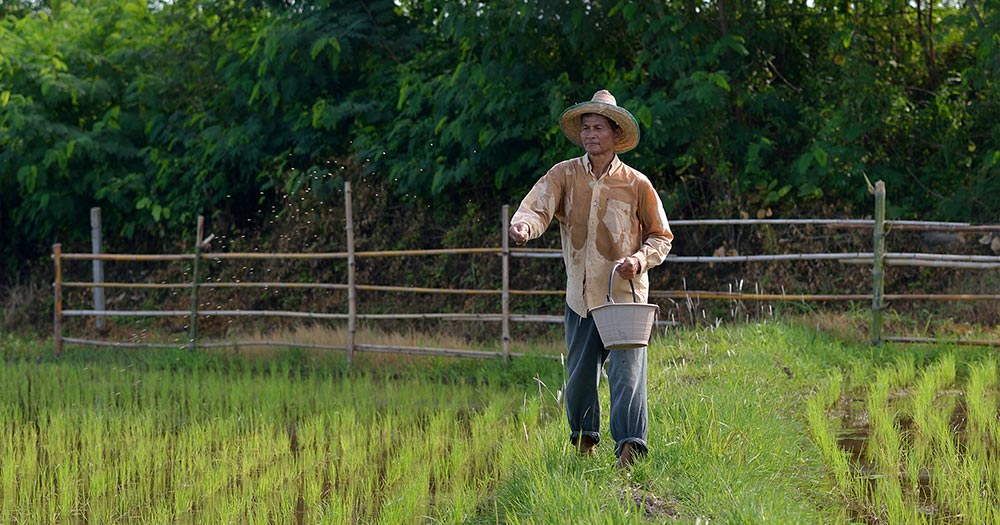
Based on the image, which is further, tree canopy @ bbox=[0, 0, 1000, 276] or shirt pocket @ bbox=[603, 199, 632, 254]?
tree canopy @ bbox=[0, 0, 1000, 276]

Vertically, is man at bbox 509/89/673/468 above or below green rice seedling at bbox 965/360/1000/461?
above

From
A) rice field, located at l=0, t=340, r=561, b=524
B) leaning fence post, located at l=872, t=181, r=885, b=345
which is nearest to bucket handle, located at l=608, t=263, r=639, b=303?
rice field, located at l=0, t=340, r=561, b=524

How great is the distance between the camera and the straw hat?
12.8 ft

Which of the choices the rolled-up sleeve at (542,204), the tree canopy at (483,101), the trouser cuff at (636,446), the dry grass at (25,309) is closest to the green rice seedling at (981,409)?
the trouser cuff at (636,446)

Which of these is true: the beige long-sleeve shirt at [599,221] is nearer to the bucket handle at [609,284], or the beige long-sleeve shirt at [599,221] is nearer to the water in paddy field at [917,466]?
the bucket handle at [609,284]

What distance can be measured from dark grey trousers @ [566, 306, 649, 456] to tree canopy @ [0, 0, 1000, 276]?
15.4 ft

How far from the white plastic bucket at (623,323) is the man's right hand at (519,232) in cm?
34

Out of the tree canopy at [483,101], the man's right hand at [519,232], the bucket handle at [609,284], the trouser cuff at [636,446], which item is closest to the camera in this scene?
the man's right hand at [519,232]

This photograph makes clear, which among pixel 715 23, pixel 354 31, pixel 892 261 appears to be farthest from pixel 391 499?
pixel 354 31

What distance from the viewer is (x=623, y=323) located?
3713 millimetres

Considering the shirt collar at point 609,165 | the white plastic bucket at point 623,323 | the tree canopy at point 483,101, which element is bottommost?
the white plastic bucket at point 623,323

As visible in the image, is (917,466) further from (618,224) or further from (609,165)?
(609,165)

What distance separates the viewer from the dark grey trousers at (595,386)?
12.8ft

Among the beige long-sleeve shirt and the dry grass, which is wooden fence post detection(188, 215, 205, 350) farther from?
the beige long-sleeve shirt
